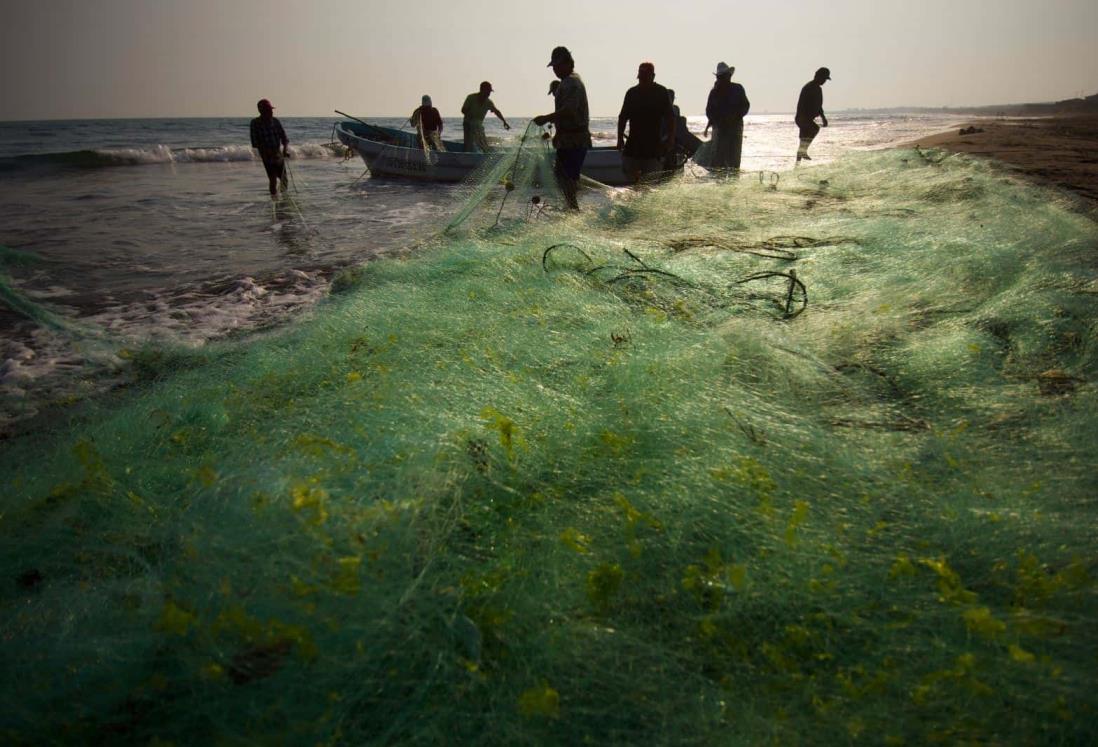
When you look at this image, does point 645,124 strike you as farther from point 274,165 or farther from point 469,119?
point 274,165

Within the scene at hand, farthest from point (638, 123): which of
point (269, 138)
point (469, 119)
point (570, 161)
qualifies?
point (269, 138)

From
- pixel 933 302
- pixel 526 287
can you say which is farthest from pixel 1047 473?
pixel 526 287

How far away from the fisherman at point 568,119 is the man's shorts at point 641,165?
2.64 ft

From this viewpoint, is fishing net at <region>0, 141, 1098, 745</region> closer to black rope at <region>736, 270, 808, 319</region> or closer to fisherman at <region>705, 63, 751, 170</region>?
black rope at <region>736, 270, 808, 319</region>

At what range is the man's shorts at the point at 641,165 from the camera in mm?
7461

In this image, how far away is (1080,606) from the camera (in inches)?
49.6

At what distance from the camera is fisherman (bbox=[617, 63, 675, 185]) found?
278 inches

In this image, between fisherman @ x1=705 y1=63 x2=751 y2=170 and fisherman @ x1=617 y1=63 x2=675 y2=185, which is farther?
fisherman @ x1=705 y1=63 x2=751 y2=170

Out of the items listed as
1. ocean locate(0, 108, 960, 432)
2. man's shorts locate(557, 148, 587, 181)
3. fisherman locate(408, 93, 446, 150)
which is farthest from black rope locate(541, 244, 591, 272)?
fisherman locate(408, 93, 446, 150)

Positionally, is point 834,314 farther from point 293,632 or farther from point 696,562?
point 293,632

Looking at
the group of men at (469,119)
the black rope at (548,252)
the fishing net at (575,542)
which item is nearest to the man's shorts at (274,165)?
the group of men at (469,119)

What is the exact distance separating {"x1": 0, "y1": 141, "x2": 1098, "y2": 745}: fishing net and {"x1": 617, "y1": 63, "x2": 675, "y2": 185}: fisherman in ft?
17.9

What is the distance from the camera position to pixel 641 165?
7.47 m

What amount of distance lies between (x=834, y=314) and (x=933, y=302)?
23.6 inches
